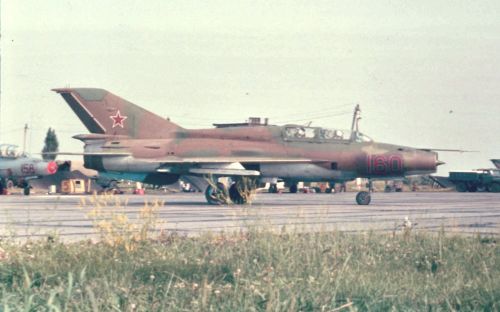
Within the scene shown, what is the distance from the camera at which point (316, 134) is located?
2614 centimetres

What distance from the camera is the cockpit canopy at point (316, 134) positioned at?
26109 millimetres

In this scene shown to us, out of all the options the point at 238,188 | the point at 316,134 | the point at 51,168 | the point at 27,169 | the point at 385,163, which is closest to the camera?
the point at 238,188

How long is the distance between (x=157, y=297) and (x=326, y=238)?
462 centimetres

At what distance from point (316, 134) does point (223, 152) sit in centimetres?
294

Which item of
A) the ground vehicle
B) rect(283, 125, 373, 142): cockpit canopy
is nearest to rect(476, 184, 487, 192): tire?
the ground vehicle

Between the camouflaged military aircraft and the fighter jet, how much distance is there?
1408cm

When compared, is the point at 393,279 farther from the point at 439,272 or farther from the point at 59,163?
the point at 59,163

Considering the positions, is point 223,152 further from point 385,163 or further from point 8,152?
point 8,152

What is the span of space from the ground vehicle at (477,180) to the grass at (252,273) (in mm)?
47020

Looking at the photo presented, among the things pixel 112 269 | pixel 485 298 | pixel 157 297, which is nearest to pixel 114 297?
pixel 157 297

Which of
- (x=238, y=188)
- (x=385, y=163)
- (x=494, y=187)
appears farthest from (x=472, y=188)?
(x=238, y=188)

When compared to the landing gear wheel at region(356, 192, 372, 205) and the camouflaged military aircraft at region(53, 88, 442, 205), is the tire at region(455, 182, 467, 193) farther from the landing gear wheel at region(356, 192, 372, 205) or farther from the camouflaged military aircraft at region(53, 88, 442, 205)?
the camouflaged military aircraft at region(53, 88, 442, 205)

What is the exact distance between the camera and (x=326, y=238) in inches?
419

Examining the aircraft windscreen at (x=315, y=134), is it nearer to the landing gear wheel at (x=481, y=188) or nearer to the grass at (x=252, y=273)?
the grass at (x=252, y=273)
